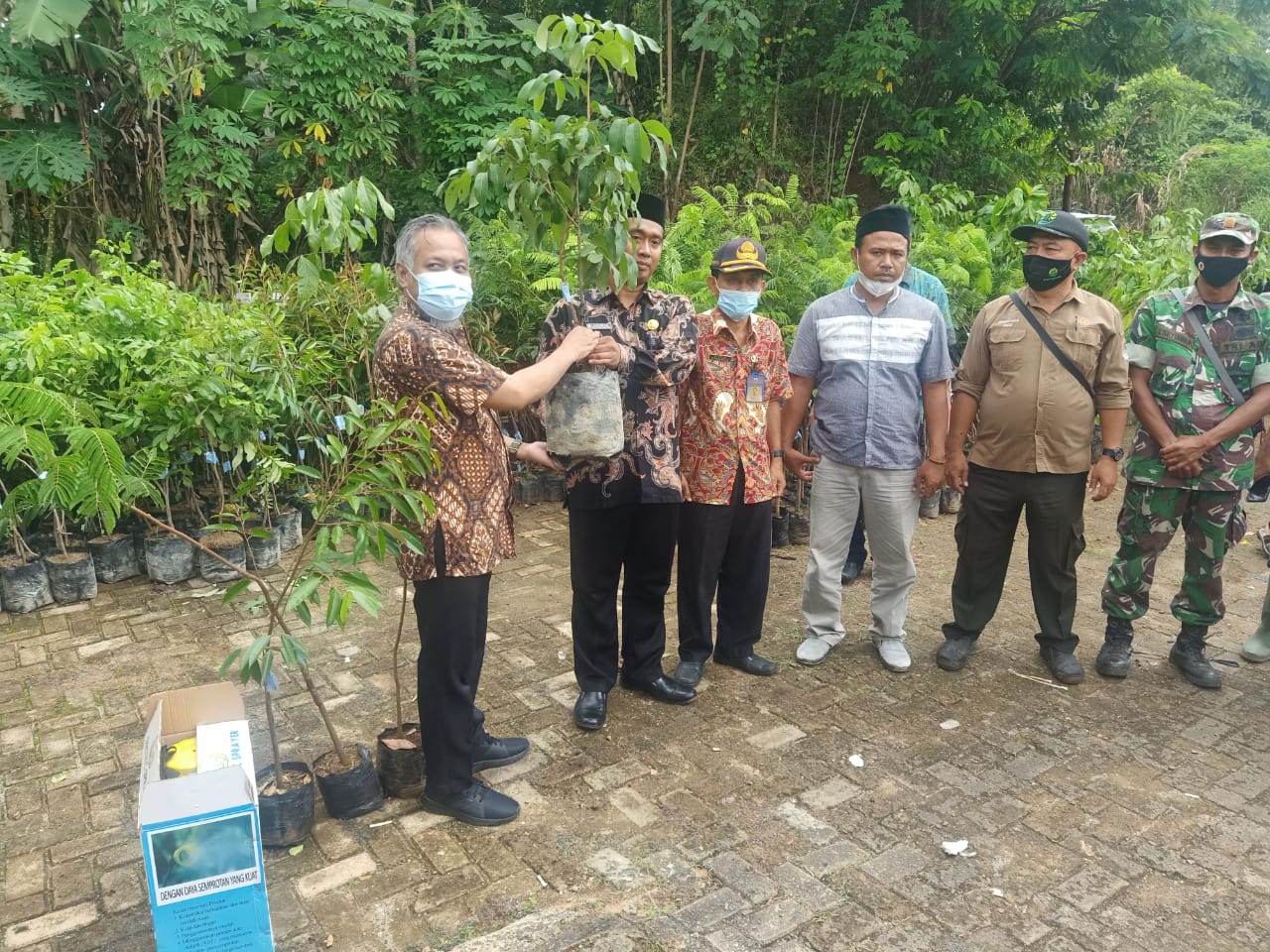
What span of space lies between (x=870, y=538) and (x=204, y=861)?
9.50 feet

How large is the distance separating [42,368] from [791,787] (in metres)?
3.90

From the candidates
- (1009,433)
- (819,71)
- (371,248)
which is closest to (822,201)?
(819,71)

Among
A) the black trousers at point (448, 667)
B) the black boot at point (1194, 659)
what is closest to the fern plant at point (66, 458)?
the black trousers at point (448, 667)

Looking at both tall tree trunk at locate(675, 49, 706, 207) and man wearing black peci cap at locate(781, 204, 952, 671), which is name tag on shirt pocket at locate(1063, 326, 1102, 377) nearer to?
man wearing black peci cap at locate(781, 204, 952, 671)

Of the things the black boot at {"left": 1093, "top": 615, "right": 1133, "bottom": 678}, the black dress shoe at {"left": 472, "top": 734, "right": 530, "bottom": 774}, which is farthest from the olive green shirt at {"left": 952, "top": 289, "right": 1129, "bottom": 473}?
the black dress shoe at {"left": 472, "top": 734, "right": 530, "bottom": 774}

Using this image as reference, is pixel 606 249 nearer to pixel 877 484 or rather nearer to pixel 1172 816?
pixel 877 484

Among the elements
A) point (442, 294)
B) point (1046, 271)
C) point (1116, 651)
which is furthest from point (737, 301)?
point (1116, 651)

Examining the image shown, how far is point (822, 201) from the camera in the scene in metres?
11.3

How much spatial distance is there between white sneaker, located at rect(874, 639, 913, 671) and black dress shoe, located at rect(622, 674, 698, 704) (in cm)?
92

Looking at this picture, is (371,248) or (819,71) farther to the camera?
(819,71)

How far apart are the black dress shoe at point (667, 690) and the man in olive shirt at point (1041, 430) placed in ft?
3.94

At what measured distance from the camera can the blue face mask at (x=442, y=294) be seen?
263 cm

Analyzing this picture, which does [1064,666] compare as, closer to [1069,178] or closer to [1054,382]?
[1054,382]

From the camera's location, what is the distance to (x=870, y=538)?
4098 mm
